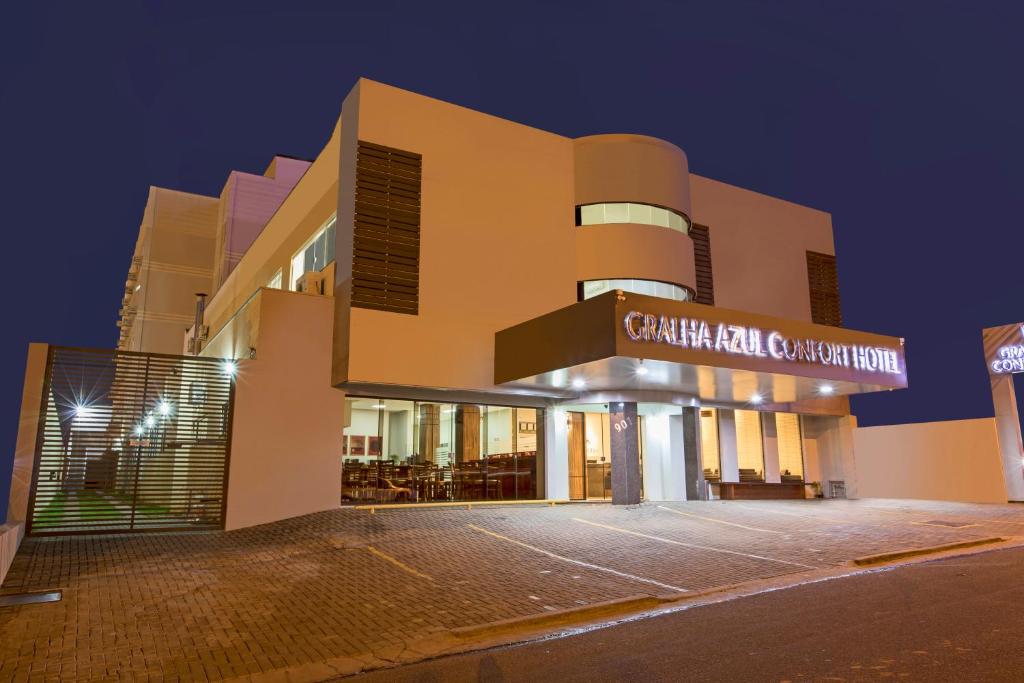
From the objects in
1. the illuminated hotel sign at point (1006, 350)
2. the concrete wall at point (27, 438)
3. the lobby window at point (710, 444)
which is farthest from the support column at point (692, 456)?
the concrete wall at point (27, 438)

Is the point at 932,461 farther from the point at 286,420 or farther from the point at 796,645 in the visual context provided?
the point at 796,645

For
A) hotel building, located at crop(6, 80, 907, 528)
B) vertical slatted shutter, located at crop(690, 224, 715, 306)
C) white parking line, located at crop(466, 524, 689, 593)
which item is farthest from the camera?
vertical slatted shutter, located at crop(690, 224, 715, 306)

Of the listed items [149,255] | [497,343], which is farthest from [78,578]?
[149,255]

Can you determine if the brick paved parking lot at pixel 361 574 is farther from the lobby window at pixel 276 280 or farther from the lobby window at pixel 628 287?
the lobby window at pixel 276 280

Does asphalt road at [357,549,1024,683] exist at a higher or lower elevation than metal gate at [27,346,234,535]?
lower

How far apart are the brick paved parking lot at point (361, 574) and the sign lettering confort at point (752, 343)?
419cm

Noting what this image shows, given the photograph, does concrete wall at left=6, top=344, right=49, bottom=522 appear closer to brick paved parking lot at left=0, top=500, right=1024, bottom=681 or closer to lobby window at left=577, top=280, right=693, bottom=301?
brick paved parking lot at left=0, top=500, right=1024, bottom=681

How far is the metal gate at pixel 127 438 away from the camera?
13.7m

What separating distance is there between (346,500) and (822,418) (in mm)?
18954

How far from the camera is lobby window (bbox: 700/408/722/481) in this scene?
2405 centimetres

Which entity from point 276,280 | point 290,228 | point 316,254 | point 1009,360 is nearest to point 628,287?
point 316,254

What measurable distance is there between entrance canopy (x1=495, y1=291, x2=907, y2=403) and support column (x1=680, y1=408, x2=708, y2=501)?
1.35 meters

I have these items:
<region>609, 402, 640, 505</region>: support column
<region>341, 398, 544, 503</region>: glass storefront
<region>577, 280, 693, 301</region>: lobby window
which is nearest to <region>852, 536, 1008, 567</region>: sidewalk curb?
<region>609, 402, 640, 505</region>: support column

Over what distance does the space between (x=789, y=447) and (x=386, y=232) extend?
17.5 meters
